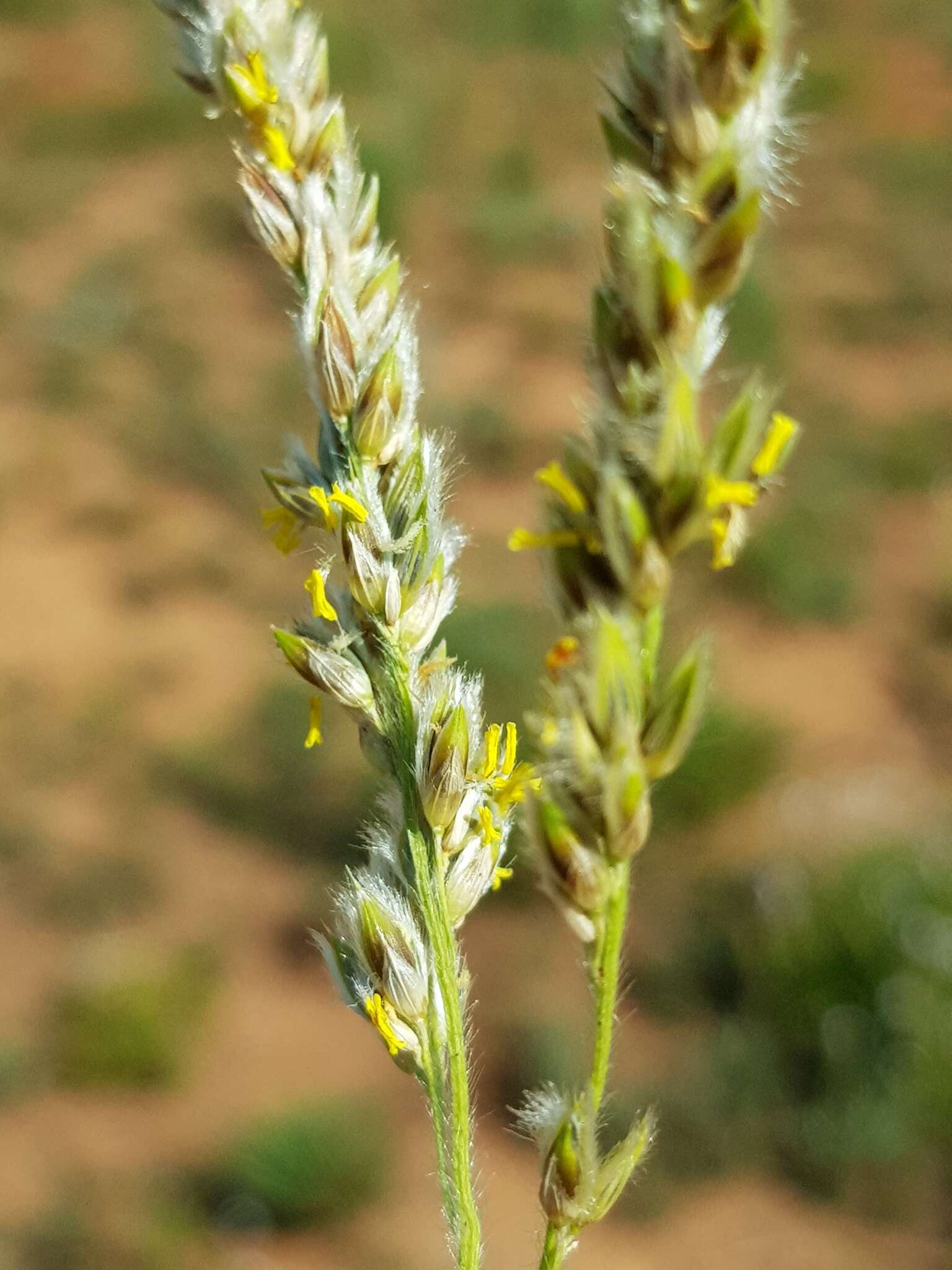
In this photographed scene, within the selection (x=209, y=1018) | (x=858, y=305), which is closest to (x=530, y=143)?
(x=858, y=305)

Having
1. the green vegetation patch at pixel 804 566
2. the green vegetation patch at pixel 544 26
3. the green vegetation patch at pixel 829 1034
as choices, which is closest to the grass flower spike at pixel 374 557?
the green vegetation patch at pixel 829 1034

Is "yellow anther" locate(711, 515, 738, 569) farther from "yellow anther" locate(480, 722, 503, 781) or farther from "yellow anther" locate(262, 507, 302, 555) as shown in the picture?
"yellow anther" locate(262, 507, 302, 555)

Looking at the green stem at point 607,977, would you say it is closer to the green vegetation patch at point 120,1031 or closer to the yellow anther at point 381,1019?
the yellow anther at point 381,1019

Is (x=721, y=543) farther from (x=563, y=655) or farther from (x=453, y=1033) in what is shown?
(x=453, y=1033)

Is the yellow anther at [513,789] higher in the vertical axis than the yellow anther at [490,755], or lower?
lower

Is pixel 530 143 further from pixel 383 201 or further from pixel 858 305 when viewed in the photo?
pixel 858 305

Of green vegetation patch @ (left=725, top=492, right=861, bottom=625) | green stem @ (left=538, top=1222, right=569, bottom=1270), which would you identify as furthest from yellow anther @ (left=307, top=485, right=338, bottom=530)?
green vegetation patch @ (left=725, top=492, right=861, bottom=625)
